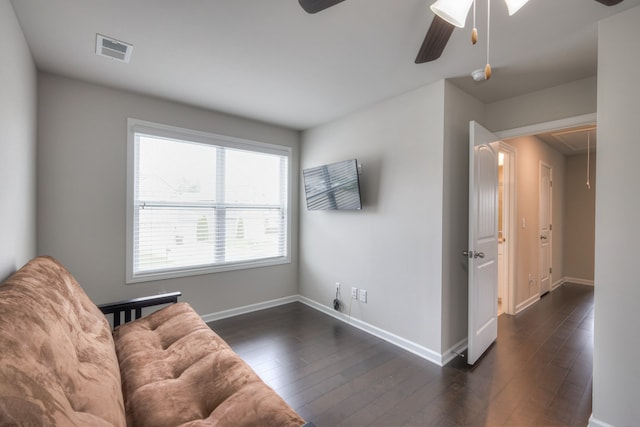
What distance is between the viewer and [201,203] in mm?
3250

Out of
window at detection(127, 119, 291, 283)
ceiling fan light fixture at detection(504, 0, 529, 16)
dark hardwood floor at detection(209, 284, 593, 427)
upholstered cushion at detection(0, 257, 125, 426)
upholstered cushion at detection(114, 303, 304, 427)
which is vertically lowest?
dark hardwood floor at detection(209, 284, 593, 427)

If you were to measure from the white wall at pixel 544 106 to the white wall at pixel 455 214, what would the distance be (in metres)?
0.29

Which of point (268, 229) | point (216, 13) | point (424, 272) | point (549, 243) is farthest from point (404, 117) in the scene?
point (549, 243)

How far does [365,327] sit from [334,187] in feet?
5.19

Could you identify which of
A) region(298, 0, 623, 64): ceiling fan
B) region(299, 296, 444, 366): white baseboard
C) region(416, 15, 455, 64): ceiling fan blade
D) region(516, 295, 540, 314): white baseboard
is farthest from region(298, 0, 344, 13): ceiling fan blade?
region(516, 295, 540, 314): white baseboard

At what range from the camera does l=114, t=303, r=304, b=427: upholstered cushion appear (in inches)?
42.9

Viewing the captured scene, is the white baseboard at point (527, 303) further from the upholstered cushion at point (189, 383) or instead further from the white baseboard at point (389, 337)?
the upholstered cushion at point (189, 383)

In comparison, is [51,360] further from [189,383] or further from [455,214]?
[455,214]

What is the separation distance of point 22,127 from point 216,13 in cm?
152

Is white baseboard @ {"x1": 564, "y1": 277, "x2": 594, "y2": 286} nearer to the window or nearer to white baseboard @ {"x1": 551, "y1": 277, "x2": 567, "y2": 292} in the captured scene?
white baseboard @ {"x1": 551, "y1": 277, "x2": 567, "y2": 292}

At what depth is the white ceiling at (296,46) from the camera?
5.37 feet

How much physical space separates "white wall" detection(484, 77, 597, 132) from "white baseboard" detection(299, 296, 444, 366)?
2.26 metres

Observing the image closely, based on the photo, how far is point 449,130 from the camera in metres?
2.50

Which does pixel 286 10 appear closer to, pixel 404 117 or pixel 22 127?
pixel 404 117
